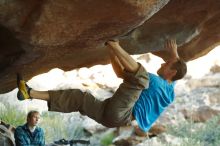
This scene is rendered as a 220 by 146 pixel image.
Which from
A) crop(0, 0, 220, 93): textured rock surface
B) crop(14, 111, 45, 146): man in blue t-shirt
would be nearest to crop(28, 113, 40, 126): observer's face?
crop(14, 111, 45, 146): man in blue t-shirt

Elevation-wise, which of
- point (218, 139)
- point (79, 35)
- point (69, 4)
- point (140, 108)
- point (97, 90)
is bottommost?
point (218, 139)

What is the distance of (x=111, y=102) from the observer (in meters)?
5.59

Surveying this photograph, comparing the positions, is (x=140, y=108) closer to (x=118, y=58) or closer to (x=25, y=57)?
(x=118, y=58)

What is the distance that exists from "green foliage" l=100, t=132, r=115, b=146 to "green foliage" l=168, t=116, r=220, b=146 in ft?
6.76

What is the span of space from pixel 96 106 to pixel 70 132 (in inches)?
513

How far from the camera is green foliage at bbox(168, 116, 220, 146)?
16438 mm

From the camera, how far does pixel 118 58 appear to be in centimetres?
539

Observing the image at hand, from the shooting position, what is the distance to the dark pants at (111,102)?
213 inches

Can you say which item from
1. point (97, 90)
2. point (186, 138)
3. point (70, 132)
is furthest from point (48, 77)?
point (186, 138)

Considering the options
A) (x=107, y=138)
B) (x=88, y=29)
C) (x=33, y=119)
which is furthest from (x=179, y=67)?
(x=107, y=138)

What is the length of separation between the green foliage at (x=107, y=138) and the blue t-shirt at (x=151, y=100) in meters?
10.1

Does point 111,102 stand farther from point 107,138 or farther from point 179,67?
point 107,138

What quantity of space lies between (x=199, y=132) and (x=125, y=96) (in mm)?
11862

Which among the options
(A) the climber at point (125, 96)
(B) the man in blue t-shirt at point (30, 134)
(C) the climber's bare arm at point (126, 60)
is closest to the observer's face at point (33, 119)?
(B) the man in blue t-shirt at point (30, 134)
